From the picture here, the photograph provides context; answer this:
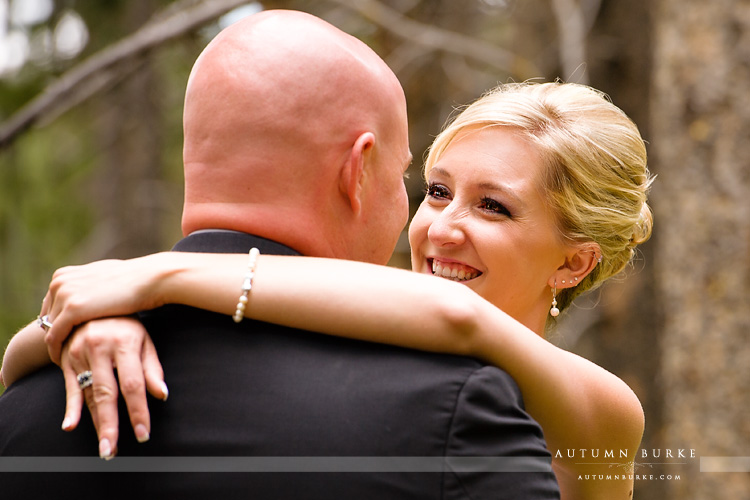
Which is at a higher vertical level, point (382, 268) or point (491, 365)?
point (382, 268)

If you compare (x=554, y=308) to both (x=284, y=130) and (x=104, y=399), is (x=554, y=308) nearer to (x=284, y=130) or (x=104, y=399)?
(x=284, y=130)

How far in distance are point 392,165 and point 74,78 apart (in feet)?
10.7

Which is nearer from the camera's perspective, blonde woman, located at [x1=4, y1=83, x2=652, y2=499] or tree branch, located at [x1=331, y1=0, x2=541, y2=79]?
blonde woman, located at [x1=4, y1=83, x2=652, y2=499]

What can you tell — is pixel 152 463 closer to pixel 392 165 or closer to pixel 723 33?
pixel 392 165

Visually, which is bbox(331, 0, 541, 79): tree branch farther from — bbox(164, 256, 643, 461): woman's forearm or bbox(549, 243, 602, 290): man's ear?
bbox(164, 256, 643, 461): woman's forearm

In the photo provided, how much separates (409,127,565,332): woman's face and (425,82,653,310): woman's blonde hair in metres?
0.05

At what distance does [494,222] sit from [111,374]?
1482mm

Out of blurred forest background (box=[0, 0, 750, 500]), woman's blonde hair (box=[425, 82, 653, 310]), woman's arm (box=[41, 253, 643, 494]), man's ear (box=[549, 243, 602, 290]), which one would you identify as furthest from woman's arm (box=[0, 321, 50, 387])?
blurred forest background (box=[0, 0, 750, 500])

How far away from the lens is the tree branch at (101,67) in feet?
15.2

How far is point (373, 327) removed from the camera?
1.66 meters

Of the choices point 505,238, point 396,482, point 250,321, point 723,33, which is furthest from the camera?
point 723,33

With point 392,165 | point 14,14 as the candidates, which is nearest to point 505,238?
point 392,165

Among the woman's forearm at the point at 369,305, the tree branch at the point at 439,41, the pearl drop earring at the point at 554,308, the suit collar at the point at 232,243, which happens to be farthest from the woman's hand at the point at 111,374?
the tree branch at the point at 439,41

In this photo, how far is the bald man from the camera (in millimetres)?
1587
